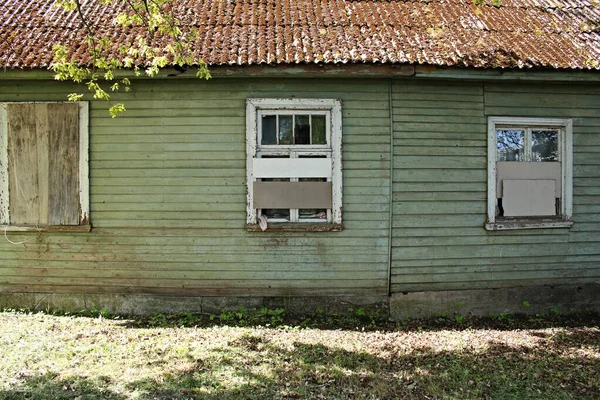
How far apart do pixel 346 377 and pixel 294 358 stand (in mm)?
673

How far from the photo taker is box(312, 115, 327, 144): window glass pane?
20.6 feet

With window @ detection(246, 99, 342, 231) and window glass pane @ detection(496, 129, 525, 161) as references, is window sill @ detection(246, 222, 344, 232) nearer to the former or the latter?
window @ detection(246, 99, 342, 231)

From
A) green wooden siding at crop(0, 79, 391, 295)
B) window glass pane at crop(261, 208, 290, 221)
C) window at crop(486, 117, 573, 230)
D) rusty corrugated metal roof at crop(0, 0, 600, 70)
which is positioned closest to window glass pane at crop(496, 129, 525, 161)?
window at crop(486, 117, 573, 230)

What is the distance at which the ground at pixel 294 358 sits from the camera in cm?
407

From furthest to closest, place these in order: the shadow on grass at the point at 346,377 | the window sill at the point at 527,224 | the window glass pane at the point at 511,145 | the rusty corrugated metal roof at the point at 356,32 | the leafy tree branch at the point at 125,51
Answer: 1. the window glass pane at the point at 511,145
2. the window sill at the point at 527,224
3. the rusty corrugated metal roof at the point at 356,32
4. the leafy tree branch at the point at 125,51
5. the shadow on grass at the point at 346,377

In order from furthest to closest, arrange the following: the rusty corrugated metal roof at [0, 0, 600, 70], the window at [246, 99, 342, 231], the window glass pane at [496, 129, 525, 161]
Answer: the window glass pane at [496, 129, 525, 161] < the window at [246, 99, 342, 231] < the rusty corrugated metal roof at [0, 0, 600, 70]

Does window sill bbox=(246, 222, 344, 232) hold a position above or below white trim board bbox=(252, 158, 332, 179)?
below

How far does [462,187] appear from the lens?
6383 millimetres

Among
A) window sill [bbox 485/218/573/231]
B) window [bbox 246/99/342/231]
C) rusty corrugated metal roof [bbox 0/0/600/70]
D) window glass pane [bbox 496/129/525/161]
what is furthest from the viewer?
window glass pane [bbox 496/129/525/161]

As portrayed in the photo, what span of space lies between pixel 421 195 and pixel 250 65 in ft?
9.55

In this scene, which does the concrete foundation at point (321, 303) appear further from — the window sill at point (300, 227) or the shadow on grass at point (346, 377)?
the shadow on grass at point (346, 377)

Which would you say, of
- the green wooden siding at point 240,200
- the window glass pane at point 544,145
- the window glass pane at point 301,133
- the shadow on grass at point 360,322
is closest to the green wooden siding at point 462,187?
the green wooden siding at point 240,200

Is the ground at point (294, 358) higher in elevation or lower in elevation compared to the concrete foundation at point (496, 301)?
lower

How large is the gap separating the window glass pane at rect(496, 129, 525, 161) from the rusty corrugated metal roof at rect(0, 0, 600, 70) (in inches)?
39.7
